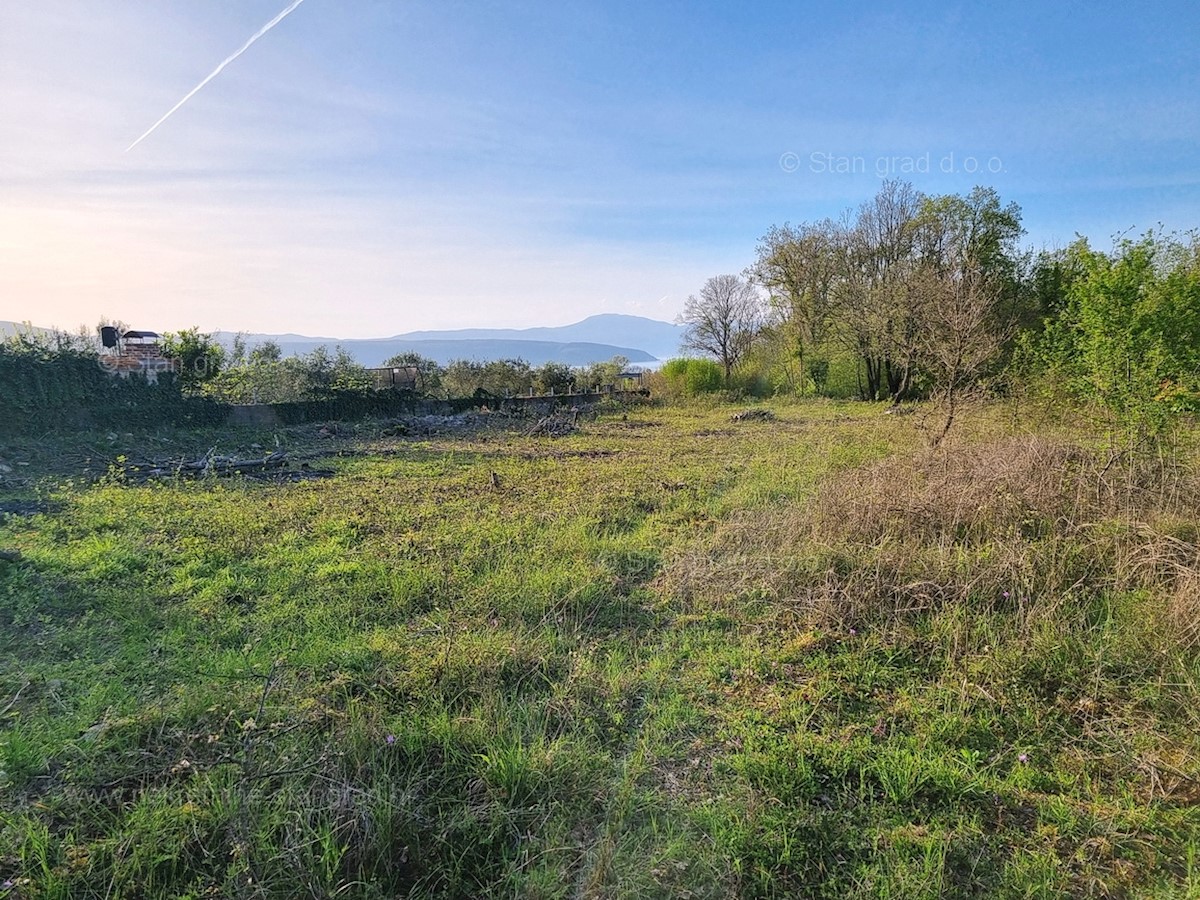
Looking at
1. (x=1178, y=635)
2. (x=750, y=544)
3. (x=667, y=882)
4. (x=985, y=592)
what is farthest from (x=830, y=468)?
(x=667, y=882)

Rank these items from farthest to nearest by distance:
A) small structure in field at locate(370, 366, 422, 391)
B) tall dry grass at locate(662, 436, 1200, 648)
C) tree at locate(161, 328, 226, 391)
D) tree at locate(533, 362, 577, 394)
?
1. tree at locate(533, 362, 577, 394)
2. small structure in field at locate(370, 366, 422, 391)
3. tree at locate(161, 328, 226, 391)
4. tall dry grass at locate(662, 436, 1200, 648)

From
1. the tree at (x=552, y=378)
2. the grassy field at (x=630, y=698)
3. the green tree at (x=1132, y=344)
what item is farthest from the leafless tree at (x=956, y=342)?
the tree at (x=552, y=378)

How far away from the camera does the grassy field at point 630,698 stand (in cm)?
199

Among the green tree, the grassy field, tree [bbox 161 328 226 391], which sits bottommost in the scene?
the grassy field

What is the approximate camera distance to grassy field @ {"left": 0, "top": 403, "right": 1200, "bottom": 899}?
1.99 meters

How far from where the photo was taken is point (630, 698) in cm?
297

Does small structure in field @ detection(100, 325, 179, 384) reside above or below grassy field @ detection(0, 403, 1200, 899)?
above

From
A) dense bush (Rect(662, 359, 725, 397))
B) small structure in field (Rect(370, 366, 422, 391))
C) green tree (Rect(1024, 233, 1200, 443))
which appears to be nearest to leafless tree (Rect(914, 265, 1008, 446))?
green tree (Rect(1024, 233, 1200, 443))

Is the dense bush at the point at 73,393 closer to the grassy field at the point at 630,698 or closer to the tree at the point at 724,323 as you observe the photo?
the grassy field at the point at 630,698

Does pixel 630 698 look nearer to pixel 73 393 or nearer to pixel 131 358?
pixel 73 393

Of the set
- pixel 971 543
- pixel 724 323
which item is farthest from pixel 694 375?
pixel 971 543

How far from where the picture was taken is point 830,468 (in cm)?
762

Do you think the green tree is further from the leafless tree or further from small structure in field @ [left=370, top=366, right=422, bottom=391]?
small structure in field @ [left=370, top=366, right=422, bottom=391]

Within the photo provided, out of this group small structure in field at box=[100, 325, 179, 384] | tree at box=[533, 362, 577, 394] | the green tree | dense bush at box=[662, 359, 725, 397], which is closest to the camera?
the green tree
